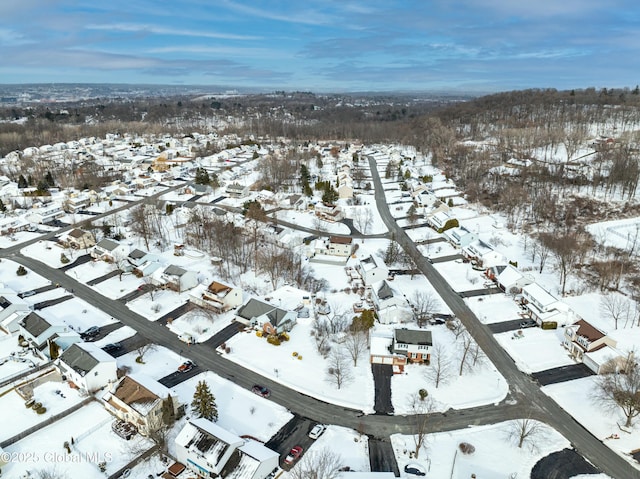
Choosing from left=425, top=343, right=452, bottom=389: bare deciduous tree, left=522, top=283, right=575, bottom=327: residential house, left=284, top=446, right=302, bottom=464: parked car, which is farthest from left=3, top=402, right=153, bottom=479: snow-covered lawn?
left=522, top=283, right=575, bottom=327: residential house

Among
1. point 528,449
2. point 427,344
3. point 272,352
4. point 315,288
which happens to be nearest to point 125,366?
point 272,352

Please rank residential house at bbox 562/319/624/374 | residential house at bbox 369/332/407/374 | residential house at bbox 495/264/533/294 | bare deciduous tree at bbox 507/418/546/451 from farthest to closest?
residential house at bbox 495/264/533/294 < residential house at bbox 369/332/407/374 < residential house at bbox 562/319/624/374 < bare deciduous tree at bbox 507/418/546/451

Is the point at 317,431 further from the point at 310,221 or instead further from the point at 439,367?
the point at 310,221

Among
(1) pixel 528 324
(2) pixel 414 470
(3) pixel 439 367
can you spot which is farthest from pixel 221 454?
(1) pixel 528 324

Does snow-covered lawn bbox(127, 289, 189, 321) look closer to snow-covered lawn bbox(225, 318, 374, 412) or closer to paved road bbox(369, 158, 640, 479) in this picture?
snow-covered lawn bbox(225, 318, 374, 412)

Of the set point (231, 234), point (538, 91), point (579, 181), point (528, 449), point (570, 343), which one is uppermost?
point (538, 91)

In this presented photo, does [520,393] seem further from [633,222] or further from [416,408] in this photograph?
[633,222]
